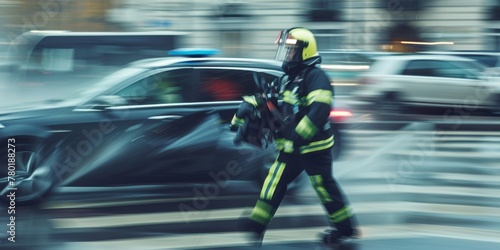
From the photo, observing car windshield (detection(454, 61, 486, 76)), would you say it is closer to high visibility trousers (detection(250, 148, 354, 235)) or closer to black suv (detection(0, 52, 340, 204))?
black suv (detection(0, 52, 340, 204))

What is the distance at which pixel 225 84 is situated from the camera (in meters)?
8.50

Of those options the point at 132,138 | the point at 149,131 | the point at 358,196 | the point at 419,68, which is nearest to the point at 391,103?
the point at 419,68

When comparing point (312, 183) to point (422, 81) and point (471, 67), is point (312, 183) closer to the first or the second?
point (422, 81)

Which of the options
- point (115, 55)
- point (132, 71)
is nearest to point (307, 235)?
point (132, 71)

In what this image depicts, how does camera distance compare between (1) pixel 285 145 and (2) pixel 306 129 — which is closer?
(2) pixel 306 129

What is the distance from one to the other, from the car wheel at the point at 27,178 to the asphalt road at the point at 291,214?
0.47 ft

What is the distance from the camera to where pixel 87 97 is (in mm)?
8219

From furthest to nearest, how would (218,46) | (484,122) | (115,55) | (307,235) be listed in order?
1. (218,46)
2. (115,55)
3. (484,122)
4. (307,235)

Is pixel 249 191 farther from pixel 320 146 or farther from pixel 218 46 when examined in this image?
pixel 218 46

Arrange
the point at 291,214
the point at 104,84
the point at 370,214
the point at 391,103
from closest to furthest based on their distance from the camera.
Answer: the point at 291,214 → the point at 370,214 → the point at 104,84 → the point at 391,103

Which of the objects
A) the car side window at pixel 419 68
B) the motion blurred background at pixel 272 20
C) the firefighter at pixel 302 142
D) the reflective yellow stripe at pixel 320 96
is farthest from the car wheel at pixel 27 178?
the motion blurred background at pixel 272 20

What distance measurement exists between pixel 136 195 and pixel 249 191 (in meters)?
1.09

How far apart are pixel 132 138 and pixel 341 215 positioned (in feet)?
8.26

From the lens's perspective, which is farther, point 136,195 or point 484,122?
point 484,122
